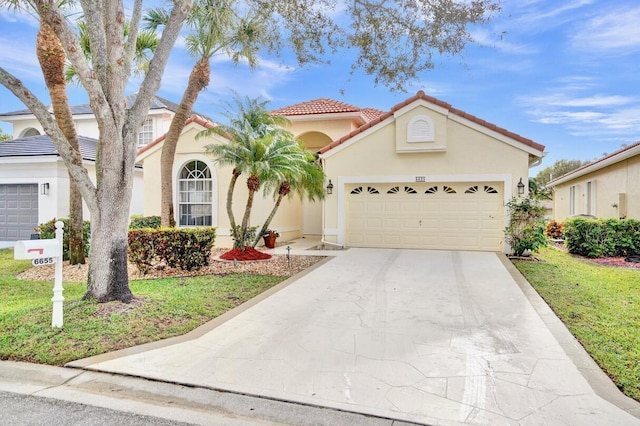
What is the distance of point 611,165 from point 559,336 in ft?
46.8

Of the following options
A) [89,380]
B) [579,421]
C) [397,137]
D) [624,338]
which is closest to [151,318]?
[89,380]

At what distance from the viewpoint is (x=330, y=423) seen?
3.32 m

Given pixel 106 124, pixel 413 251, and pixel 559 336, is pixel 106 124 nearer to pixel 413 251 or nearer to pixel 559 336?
pixel 559 336

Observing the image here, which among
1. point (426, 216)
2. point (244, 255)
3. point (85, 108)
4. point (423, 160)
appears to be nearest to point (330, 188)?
point (423, 160)

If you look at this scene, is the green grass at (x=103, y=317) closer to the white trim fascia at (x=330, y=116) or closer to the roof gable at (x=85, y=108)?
the white trim fascia at (x=330, y=116)

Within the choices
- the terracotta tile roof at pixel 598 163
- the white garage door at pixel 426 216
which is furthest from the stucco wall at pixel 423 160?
the terracotta tile roof at pixel 598 163

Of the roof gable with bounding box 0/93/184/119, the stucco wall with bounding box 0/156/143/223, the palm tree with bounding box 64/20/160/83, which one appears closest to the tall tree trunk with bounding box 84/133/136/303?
the palm tree with bounding box 64/20/160/83

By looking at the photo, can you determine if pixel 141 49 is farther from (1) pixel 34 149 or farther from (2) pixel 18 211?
(2) pixel 18 211

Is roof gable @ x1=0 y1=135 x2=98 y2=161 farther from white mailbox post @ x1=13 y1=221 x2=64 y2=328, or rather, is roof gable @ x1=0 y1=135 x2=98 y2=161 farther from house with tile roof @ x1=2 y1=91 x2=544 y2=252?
white mailbox post @ x1=13 y1=221 x2=64 y2=328

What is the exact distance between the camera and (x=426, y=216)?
13.9 metres

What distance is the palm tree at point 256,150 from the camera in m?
11.2

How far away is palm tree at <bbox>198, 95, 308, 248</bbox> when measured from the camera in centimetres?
1117

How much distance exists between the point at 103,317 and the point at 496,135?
1249cm

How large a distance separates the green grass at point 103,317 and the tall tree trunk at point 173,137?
3697mm
